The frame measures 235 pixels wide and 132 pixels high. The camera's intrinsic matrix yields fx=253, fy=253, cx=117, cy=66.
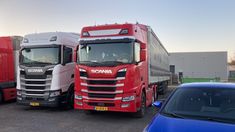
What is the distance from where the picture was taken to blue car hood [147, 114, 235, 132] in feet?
12.6

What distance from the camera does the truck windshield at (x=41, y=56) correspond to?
35.2 feet

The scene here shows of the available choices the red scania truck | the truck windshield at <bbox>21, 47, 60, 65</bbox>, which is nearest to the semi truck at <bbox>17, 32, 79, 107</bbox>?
the truck windshield at <bbox>21, 47, 60, 65</bbox>

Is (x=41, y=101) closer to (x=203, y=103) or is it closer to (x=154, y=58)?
(x=154, y=58)

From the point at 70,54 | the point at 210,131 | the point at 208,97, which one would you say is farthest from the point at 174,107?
the point at 70,54

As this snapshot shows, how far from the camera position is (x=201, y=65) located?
4978cm

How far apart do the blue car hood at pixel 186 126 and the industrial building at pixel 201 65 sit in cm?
4519

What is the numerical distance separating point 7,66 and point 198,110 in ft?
36.4

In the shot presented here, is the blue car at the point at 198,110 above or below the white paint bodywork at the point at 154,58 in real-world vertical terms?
below

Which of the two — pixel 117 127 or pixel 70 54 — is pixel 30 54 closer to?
pixel 70 54

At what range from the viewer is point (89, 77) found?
884 centimetres

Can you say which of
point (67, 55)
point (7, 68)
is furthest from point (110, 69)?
point (7, 68)

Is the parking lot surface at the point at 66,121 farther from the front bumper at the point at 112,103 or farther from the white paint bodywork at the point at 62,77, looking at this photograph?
the white paint bodywork at the point at 62,77

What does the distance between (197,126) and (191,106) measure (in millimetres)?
941

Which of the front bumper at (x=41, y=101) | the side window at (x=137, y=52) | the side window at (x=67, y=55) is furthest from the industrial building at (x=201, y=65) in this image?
the side window at (x=137, y=52)
